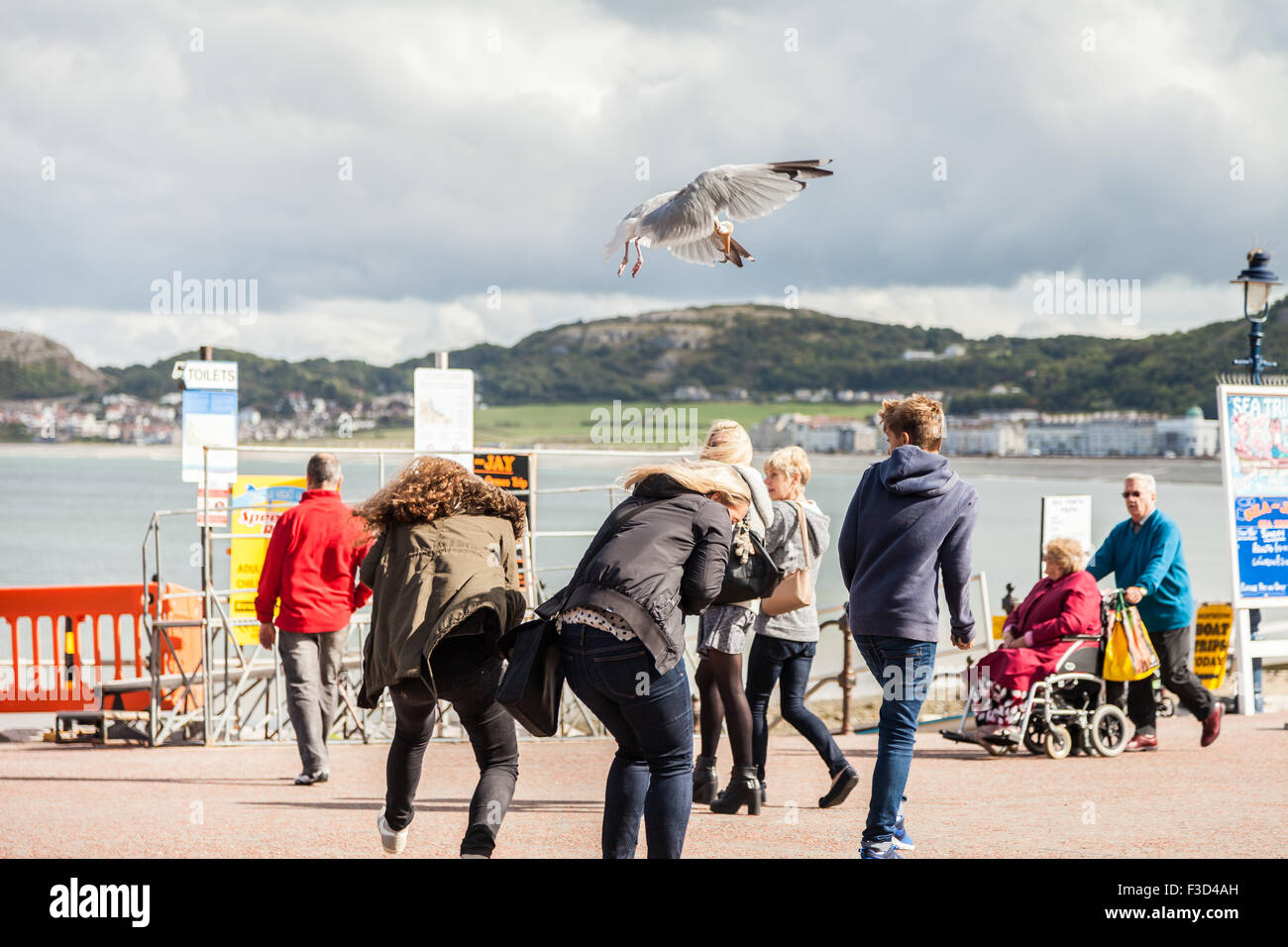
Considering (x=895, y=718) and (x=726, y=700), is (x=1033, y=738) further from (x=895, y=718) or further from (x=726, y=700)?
(x=895, y=718)

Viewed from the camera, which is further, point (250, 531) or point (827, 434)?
point (827, 434)

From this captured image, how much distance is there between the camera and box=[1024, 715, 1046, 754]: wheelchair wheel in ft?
27.5

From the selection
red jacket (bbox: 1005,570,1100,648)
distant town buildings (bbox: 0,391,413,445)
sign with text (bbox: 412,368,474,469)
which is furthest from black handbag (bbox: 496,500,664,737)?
distant town buildings (bbox: 0,391,413,445)

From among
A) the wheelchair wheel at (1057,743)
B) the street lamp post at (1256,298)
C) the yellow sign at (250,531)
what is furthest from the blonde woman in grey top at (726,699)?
the street lamp post at (1256,298)

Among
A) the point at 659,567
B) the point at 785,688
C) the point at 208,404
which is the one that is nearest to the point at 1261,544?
the point at 785,688

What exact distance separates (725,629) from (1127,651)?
3.37 metres

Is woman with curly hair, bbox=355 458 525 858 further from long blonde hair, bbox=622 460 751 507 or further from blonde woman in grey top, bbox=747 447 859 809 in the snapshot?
blonde woman in grey top, bbox=747 447 859 809

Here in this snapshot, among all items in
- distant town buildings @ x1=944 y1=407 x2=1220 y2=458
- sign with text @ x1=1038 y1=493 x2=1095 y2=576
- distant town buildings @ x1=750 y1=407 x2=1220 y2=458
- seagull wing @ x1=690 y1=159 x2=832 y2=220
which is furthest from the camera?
distant town buildings @ x1=750 y1=407 x2=1220 y2=458

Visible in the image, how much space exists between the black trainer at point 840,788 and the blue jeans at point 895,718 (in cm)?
142

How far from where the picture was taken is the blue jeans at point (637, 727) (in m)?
4.22

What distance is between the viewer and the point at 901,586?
5066 millimetres

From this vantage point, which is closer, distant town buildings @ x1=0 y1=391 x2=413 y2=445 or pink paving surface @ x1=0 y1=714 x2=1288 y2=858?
pink paving surface @ x1=0 y1=714 x2=1288 y2=858

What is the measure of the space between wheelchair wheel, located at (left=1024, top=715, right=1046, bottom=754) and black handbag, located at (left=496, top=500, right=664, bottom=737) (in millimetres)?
4767
